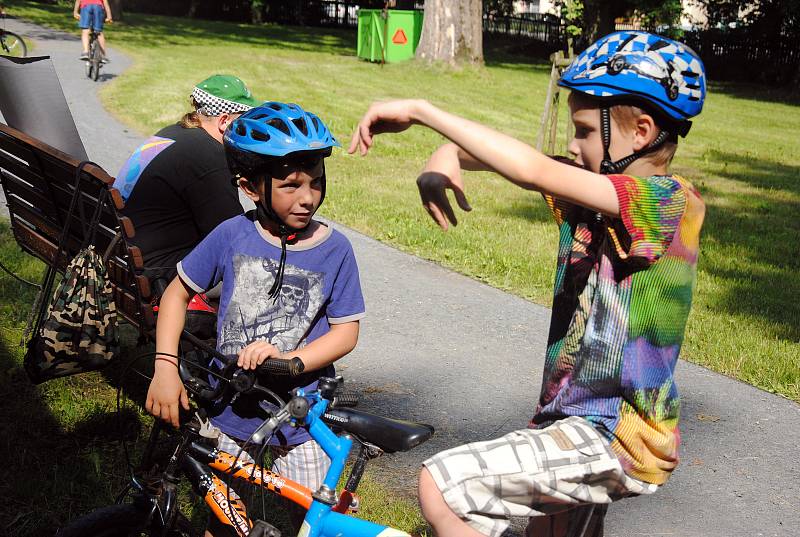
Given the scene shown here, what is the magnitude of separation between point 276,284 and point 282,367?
0.44 m

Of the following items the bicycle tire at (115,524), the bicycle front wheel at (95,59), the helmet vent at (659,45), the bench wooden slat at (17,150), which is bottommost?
the bicycle front wheel at (95,59)

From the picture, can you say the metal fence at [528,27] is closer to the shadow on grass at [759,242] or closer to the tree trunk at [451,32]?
the tree trunk at [451,32]

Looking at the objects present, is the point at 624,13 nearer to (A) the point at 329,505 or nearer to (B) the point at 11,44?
(B) the point at 11,44

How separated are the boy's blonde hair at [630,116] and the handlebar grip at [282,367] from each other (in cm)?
101

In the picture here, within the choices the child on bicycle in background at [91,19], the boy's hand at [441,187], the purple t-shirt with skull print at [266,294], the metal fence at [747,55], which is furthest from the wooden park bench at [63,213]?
the metal fence at [747,55]

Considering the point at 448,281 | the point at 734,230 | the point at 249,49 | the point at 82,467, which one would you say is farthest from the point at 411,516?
the point at 249,49

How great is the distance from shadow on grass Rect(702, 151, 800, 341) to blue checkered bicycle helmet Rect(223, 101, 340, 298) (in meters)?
4.77

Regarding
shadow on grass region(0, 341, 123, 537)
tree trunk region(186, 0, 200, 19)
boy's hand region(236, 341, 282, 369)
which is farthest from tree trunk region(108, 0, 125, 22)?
boy's hand region(236, 341, 282, 369)

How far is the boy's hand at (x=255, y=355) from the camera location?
2.56 metres

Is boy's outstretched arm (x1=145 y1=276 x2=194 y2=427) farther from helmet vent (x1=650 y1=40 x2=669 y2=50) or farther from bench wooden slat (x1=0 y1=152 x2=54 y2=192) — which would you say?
bench wooden slat (x1=0 y1=152 x2=54 y2=192)

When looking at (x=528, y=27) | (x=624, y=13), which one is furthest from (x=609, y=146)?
(x=528, y=27)

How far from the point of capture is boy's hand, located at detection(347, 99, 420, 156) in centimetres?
219

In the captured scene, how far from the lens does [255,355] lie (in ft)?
8.41

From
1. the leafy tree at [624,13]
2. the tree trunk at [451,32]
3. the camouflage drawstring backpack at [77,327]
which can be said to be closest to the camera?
the camouflage drawstring backpack at [77,327]
